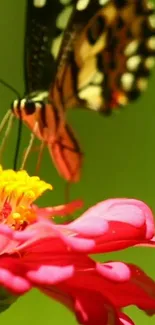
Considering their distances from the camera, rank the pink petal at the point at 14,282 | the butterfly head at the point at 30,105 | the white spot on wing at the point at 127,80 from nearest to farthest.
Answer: the pink petal at the point at 14,282 < the butterfly head at the point at 30,105 < the white spot on wing at the point at 127,80

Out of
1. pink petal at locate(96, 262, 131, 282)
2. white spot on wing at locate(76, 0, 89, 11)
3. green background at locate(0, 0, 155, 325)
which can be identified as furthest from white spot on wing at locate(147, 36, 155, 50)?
pink petal at locate(96, 262, 131, 282)

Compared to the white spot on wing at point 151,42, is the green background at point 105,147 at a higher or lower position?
lower

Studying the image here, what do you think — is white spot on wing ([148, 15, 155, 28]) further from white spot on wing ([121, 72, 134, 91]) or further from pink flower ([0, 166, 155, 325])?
pink flower ([0, 166, 155, 325])

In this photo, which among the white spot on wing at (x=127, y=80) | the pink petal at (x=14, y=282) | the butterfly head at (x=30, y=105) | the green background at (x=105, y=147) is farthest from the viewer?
the green background at (x=105, y=147)

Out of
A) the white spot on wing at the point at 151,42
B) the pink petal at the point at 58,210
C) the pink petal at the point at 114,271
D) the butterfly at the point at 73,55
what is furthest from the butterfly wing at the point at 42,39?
the pink petal at the point at 114,271

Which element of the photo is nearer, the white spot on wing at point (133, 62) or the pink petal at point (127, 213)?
the pink petal at point (127, 213)

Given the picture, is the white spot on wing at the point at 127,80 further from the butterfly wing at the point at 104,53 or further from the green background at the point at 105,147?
the green background at the point at 105,147
